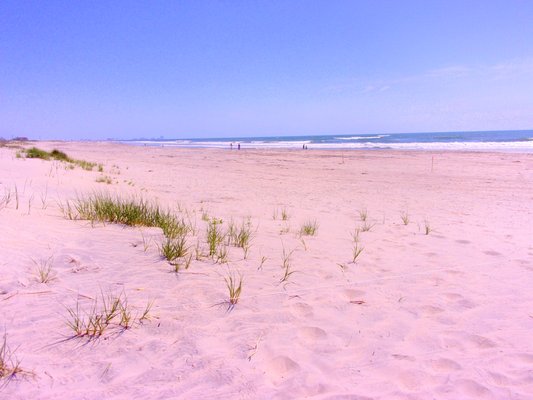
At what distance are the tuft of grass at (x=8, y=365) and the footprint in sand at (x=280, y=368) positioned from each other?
143 cm

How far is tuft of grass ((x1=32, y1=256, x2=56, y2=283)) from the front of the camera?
10.8 feet

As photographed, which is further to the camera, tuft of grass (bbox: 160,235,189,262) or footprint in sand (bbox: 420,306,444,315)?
tuft of grass (bbox: 160,235,189,262)

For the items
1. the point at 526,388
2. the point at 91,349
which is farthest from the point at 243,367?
the point at 526,388

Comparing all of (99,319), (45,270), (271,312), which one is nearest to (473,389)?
(271,312)

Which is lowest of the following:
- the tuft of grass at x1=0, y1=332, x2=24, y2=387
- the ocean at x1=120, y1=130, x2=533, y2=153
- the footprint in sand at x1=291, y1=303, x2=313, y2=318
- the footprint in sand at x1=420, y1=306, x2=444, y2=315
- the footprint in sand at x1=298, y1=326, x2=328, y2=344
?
the footprint in sand at x1=420, y1=306, x2=444, y2=315

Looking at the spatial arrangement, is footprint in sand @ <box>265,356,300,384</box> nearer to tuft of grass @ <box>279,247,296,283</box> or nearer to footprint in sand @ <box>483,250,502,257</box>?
tuft of grass @ <box>279,247,296,283</box>

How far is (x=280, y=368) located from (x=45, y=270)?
8.05ft

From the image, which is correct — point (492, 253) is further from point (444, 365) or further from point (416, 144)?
point (416, 144)

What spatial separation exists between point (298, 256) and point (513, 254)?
110 inches

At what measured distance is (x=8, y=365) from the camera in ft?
7.06

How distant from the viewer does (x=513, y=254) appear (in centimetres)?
479

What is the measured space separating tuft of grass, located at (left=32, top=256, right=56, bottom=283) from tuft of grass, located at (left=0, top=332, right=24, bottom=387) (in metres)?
1.04

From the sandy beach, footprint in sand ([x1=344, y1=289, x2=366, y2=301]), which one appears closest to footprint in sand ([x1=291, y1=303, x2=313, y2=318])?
the sandy beach

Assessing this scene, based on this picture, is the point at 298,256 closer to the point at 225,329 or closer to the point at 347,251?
the point at 347,251
